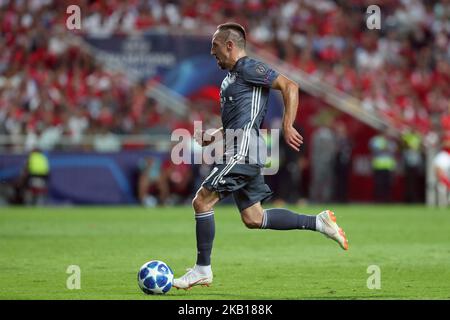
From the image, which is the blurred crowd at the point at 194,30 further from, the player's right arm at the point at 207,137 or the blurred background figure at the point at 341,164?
the player's right arm at the point at 207,137

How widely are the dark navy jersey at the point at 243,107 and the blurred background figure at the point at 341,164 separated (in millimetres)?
17020

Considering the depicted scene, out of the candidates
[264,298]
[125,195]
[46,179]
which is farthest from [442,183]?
[264,298]

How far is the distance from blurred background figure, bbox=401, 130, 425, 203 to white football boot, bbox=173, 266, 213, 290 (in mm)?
17476

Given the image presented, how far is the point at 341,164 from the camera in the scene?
85.2 ft

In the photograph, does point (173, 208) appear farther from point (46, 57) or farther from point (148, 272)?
point (148, 272)

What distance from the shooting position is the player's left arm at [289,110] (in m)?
8.68

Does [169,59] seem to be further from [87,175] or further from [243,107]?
[243,107]

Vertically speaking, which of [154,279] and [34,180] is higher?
[34,180]

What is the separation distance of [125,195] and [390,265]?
46.1 ft

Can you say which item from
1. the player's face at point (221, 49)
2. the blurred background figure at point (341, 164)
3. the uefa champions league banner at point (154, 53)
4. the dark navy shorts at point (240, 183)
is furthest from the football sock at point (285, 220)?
the uefa champions league banner at point (154, 53)

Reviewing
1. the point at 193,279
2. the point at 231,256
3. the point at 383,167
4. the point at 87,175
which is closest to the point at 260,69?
the point at 193,279

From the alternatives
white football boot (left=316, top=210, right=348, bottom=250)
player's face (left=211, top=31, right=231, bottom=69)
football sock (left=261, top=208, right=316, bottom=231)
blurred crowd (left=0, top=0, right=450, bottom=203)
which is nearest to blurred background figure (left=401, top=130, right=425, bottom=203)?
blurred crowd (left=0, top=0, right=450, bottom=203)

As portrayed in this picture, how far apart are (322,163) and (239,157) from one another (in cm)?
1694

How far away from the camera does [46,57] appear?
25.3m
